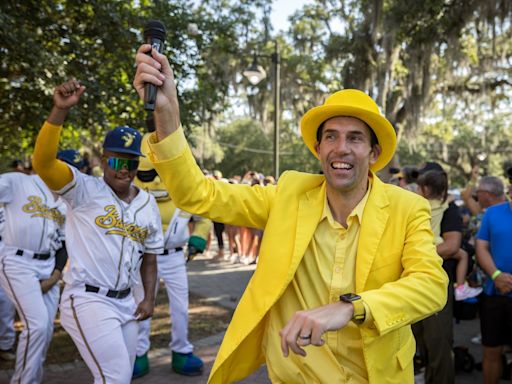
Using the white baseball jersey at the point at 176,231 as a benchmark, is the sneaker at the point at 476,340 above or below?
below

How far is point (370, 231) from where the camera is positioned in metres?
2.27

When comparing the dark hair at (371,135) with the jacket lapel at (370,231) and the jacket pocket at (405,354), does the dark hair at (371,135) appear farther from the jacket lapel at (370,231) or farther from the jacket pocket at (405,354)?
the jacket pocket at (405,354)

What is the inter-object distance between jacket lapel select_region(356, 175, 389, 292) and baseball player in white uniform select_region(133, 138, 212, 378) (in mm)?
3231

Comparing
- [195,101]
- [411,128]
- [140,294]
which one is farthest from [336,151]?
[411,128]

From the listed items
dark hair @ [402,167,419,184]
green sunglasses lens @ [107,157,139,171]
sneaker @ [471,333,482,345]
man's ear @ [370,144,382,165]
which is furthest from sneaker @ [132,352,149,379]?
sneaker @ [471,333,482,345]

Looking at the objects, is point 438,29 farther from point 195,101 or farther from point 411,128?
point 195,101

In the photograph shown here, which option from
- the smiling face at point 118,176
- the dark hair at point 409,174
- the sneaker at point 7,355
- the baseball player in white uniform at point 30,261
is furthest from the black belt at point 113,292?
the dark hair at point 409,174

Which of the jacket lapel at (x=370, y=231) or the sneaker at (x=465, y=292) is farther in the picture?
the sneaker at (x=465, y=292)

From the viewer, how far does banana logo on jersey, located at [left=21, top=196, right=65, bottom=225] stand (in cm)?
491

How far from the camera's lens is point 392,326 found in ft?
6.23

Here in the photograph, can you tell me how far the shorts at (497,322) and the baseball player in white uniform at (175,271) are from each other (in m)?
2.81

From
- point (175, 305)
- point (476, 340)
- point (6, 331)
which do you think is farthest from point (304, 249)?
point (476, 340)

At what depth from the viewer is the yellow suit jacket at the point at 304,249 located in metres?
2.07

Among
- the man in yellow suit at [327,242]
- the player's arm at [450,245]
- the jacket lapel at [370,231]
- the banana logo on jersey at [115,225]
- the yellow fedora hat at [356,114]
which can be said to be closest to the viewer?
the man in yellow suit at [327,242]
